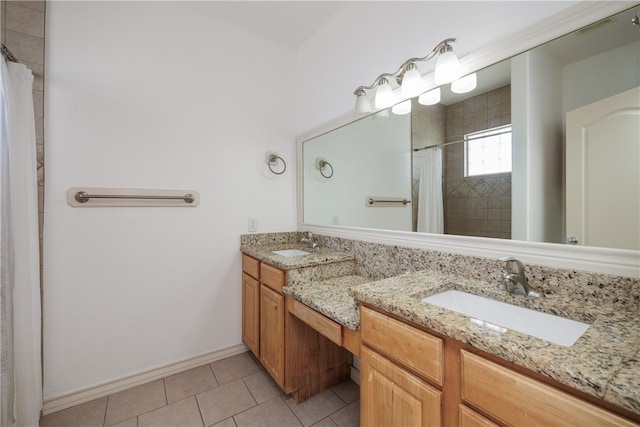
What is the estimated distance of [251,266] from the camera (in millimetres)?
2059

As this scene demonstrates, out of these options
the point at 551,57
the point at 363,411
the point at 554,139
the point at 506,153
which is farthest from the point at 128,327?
the point at 551,57

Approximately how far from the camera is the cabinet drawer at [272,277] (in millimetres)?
1645

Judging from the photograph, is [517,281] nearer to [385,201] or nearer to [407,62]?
[385,201]

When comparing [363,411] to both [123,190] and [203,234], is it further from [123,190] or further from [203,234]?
[123,190]

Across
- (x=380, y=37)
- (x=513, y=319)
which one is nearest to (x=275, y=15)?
(x=380, y=37)

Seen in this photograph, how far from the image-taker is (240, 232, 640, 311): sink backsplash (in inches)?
33.4

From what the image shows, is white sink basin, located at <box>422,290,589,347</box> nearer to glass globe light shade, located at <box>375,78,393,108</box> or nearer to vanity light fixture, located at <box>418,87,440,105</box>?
vanity light fixture, located at <box>418,87,440,105</box>

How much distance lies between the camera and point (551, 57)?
1.02 metres

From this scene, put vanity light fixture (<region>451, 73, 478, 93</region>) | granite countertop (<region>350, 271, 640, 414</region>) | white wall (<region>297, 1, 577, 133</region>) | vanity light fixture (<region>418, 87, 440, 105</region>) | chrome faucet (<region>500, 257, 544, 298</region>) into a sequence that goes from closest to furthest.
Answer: granite countertop (<region>350, 271, 640, 414</region>) < chrome faucet (<region>500, 257, 544, 298</region>) < white wall (<region>297, 1, 577, 133</region>) < vanity light fixture (<region>451, 73, 478, 93</region>) < vanity light fixture (<region>418, 87, 440, 105</region>)

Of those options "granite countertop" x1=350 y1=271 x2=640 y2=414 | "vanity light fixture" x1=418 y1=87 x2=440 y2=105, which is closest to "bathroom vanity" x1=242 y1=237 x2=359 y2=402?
"granite countertop" x1=350 y1=271 x2=640 y2=414

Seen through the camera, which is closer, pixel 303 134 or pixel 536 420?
pixel 536 420

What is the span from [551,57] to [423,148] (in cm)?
62

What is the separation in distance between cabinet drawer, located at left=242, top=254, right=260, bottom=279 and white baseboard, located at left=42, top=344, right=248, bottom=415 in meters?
0.67

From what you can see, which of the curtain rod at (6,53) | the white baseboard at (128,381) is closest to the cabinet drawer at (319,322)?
the white baseboard at (128,381)
